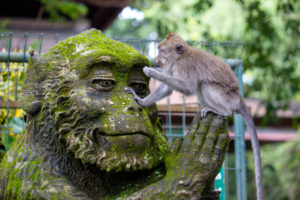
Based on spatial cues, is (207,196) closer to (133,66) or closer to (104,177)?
(104,177)

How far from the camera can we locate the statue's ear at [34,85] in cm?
297

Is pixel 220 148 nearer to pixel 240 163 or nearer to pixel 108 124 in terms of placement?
pixel 108 124

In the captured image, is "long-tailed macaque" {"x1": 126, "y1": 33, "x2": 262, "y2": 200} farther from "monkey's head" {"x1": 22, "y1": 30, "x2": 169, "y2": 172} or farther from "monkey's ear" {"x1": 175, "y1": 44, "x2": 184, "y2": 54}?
"monkey's head" {"x1": 22, "y1": 30, "x2": 169, "y2": 172}

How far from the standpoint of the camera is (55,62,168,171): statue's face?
2637 mm

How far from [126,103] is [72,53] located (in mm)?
573

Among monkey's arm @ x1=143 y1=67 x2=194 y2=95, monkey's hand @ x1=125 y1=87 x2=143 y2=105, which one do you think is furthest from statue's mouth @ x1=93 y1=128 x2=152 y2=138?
monkey's arm @ x1=143 y1=67 x2=194 y2=95

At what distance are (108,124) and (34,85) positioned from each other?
75 centimetres

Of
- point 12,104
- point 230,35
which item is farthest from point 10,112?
point 230,35

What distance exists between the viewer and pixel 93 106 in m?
2.74

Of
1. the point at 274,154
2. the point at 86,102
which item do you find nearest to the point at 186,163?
the point at 86,102

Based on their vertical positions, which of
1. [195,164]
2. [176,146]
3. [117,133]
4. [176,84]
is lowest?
[195,164]

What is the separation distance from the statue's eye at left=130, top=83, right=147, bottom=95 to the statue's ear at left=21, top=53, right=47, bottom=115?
65cm

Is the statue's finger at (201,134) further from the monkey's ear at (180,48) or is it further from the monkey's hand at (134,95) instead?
the monkey's ear at (180,48)

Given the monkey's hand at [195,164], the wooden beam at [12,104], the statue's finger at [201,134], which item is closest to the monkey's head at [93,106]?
the monkey's hand at [195,164]
